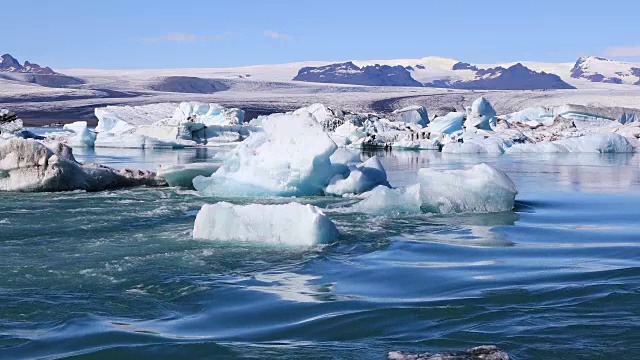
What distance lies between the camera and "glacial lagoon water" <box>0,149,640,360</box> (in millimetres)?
3504

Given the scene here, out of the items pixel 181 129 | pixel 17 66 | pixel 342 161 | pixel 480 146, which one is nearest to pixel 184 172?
pixel 342 161

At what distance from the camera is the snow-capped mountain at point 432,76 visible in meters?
102

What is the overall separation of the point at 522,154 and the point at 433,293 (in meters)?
17.4

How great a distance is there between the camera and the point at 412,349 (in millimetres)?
3371

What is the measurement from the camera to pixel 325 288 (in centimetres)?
455

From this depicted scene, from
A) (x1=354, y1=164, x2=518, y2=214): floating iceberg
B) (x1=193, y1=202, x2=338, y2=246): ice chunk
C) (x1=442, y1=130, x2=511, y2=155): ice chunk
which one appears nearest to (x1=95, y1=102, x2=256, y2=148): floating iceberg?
(x1=442, y1=130, x2=511, y2=155): ice chunk

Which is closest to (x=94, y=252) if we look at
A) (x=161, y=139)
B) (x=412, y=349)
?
(x=412, y=349)

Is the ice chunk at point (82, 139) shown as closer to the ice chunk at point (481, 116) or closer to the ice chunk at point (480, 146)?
the ice chunk at point (480, 146)

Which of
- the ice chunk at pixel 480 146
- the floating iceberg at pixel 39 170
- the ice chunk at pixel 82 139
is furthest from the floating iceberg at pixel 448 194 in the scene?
the ice chunk at pixel 82 139

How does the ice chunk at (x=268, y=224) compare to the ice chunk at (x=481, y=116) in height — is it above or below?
below

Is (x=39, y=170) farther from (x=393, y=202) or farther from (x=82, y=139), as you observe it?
(x=82, y=139)

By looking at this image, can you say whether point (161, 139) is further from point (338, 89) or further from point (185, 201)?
point (338, 89)

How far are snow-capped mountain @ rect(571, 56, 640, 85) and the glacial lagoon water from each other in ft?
377

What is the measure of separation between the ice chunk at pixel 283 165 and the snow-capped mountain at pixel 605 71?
369 feet
